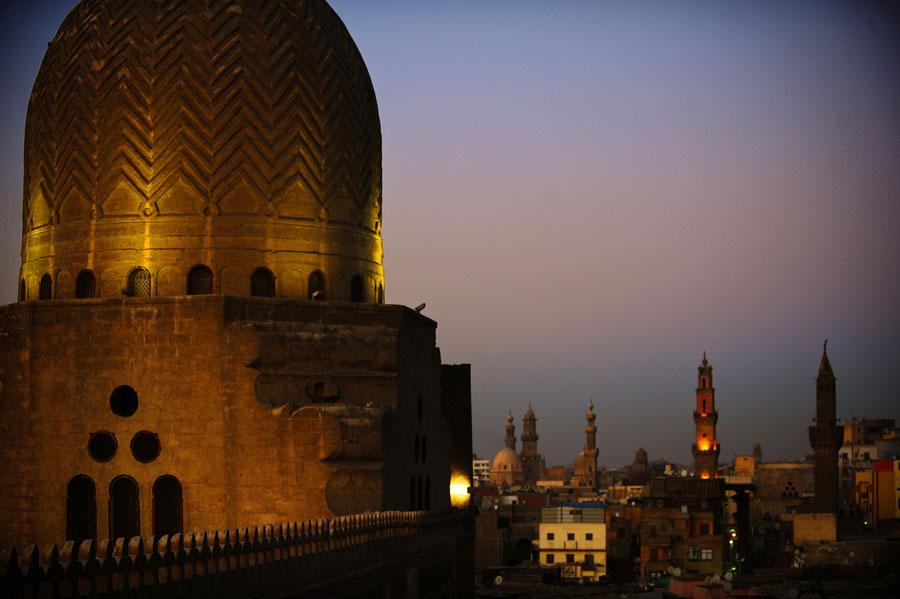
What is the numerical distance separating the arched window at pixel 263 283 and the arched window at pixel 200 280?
2.37 ft

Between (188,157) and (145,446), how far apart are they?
463 centimetres

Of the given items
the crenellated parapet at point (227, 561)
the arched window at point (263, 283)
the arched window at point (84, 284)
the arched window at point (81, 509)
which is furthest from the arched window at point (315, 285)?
the arched window at point (81, 509)

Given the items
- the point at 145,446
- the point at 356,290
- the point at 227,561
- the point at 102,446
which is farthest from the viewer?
the point at 356,290

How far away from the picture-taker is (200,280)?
74.0ft

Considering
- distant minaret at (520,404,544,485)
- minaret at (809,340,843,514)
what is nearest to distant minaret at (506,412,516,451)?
distant minaret at (520,404,544,485)

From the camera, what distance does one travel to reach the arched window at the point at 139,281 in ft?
73.6

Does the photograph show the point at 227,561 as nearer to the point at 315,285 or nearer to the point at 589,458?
the point at 315,285

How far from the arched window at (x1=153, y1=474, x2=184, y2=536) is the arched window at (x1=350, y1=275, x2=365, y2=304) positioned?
15.0ft

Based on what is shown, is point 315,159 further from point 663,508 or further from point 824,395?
point 824,395

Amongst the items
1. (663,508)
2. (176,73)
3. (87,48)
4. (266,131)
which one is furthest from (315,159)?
(663,508)

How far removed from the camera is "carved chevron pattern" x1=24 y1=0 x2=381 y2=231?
22.6 m

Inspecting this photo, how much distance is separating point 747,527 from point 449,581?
5780 centimetres

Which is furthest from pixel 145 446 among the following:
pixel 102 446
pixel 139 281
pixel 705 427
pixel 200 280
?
pixel 705 427

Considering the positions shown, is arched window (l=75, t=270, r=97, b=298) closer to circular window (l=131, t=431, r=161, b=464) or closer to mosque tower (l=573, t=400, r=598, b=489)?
circular window (l=131, t=431, r=161, b=464)
